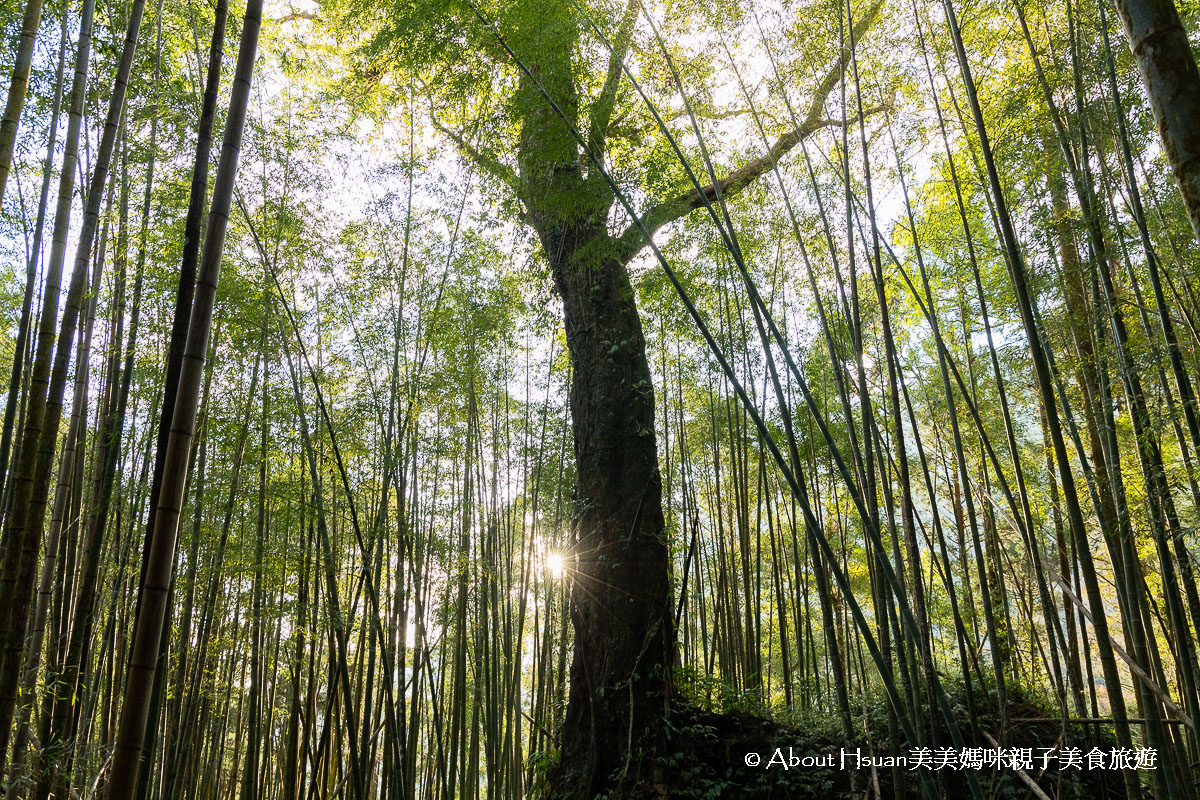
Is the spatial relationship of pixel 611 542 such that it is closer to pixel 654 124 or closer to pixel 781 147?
pixel 654 124

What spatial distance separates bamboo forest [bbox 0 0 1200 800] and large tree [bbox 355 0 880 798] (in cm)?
3

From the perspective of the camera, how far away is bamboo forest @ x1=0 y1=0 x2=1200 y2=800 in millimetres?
2205

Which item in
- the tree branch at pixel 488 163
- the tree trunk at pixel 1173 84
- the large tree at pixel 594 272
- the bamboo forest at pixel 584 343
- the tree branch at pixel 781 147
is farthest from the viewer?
the tree branch at pixel 488 163

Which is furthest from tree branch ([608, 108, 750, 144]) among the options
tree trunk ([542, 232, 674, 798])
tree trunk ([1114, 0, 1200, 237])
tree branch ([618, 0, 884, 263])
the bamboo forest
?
tree trunk ([1114, 0, 1200, 237])

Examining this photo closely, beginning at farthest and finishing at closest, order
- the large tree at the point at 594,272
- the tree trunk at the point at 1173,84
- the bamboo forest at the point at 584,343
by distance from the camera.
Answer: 1. the large tree at the point at 594,272
2. the bamboo forest at the point at 584,343
3. the tree trunk at the point at 1173,84

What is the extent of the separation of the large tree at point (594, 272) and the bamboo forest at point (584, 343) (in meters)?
0.03

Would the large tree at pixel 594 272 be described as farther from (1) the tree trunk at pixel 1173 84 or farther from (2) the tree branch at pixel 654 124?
(1) the tree trunk at pixel 1173 84

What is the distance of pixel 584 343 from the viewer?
4719mm

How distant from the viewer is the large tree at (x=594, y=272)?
356 cm

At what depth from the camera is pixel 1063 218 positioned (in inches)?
122

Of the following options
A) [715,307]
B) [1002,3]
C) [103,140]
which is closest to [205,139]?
[103,140]

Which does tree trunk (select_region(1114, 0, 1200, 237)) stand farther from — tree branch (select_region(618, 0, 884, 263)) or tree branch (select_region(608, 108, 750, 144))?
tree branch (select_region(608, 108, 750, 144))

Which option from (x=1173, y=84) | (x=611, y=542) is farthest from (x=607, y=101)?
(x=1173, y=84)

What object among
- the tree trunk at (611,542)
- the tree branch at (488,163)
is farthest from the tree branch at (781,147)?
the tree branch at (488,163)
